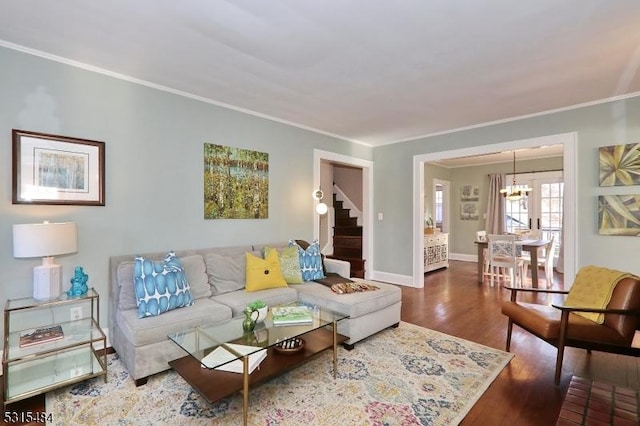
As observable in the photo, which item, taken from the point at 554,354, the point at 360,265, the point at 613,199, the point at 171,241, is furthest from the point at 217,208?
the point at 613,199

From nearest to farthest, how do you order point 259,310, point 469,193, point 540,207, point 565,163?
point 259,310
point 565,163
point 540,207
point 469,193

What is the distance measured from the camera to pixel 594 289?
2492mm

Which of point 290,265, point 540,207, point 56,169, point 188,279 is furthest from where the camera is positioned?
point 540,207

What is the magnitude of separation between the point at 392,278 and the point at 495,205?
3.77m

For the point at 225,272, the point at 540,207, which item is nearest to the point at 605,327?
the point at 225,272

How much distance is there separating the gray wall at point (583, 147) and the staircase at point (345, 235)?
115 centimetres

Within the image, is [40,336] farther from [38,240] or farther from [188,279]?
[188,279]

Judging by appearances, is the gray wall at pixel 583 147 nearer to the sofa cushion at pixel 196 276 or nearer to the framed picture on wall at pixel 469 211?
the sofa cushion at pixel 196 276

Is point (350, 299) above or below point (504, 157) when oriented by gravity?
below

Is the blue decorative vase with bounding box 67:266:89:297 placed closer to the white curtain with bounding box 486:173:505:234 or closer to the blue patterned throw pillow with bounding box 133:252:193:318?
the blue patterned throw pillow with bounding box 133:252:193:318

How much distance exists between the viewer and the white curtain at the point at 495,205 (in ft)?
24.4

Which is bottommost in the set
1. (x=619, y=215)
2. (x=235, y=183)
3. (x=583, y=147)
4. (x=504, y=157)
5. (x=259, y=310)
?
(x=259, y=310)

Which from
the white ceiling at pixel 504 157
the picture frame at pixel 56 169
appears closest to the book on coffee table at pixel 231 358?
the picture frame at pixel 56 169

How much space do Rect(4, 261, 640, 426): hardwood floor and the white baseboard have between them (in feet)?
1.87
